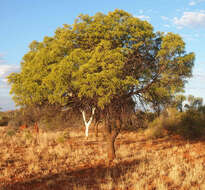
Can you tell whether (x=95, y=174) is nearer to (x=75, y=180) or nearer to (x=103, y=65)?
(x=75, y=180)

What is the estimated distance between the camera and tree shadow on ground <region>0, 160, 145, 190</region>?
23.4ft

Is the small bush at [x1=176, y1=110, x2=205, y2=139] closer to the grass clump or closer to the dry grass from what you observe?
the grass clump

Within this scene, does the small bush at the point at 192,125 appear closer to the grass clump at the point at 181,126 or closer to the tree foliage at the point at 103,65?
the grass clump at the point at 181,126

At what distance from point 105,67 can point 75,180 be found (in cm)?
438

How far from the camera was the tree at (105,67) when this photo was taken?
26.6 feet

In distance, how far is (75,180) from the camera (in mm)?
7867

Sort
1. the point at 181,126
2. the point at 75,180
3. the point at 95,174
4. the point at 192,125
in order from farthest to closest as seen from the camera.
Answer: the point at 181,126
the point at 192,125
the point at 95,174
the point at 75,180

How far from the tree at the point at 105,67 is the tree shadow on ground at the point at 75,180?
2.48 metres

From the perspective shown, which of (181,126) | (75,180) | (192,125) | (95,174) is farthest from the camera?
(181,126)

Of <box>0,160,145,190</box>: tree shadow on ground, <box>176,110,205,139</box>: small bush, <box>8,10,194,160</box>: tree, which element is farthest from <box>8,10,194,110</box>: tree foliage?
<box>176,110,205,139</box>: small bush

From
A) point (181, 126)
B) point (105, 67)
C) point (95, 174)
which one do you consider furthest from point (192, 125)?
point (105, 67)

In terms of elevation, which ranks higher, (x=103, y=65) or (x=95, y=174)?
(x=103, y=65)

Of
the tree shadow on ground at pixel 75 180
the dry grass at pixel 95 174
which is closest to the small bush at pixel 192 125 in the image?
the dry grass at pixel 95 174

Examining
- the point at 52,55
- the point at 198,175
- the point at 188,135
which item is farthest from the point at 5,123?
the point at 198,175
